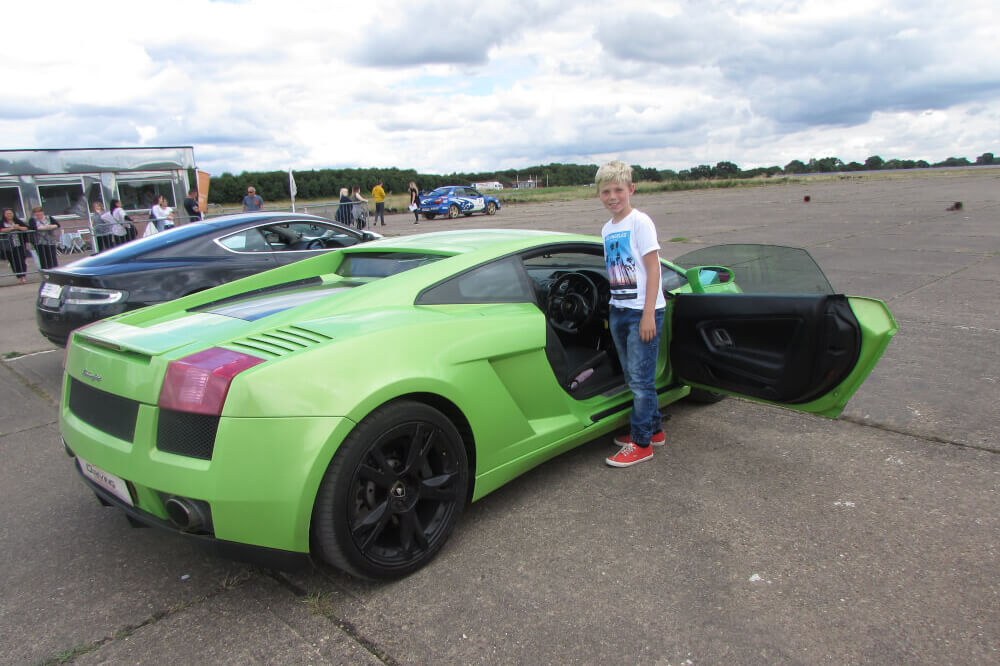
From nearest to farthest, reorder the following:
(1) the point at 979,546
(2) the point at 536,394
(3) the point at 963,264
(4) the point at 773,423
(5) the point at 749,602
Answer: (5) the point at 749,602 → (1) the point at 979,546 → (2) the point at 536,394 → (4) the point at 773,423 → (3) the point at 963,264

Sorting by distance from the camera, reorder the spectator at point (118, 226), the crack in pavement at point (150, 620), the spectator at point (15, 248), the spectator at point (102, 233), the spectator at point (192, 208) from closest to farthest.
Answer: the crack in pavement at point (150, 620) → the spectator at point (15, 248) → the spectator at point (102, 233) → the spectator at point (118, 226) → the spectator at point (192, 208)

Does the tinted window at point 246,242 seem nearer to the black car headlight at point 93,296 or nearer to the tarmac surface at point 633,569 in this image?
the black car headlight at point 93,296

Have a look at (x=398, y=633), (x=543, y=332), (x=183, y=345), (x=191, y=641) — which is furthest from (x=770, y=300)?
(x=191, y=641)

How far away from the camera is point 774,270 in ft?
12.0

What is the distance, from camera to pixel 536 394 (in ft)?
10.6

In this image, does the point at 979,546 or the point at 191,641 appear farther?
the point at 979,546

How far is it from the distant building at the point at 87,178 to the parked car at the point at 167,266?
1301cm

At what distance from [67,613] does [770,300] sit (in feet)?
11.0

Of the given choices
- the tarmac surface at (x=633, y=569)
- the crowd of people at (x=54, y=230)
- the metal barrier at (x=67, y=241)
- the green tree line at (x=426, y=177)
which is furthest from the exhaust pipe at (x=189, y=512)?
the green tree line at (x=426, y=177)

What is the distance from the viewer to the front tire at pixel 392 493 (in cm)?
239

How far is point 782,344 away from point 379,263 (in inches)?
85.9

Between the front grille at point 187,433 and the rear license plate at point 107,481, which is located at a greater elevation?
the front grille at point 187,433

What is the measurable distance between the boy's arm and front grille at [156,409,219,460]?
2075 mm

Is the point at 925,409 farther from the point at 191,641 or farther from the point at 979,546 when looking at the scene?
the point at 191,641
